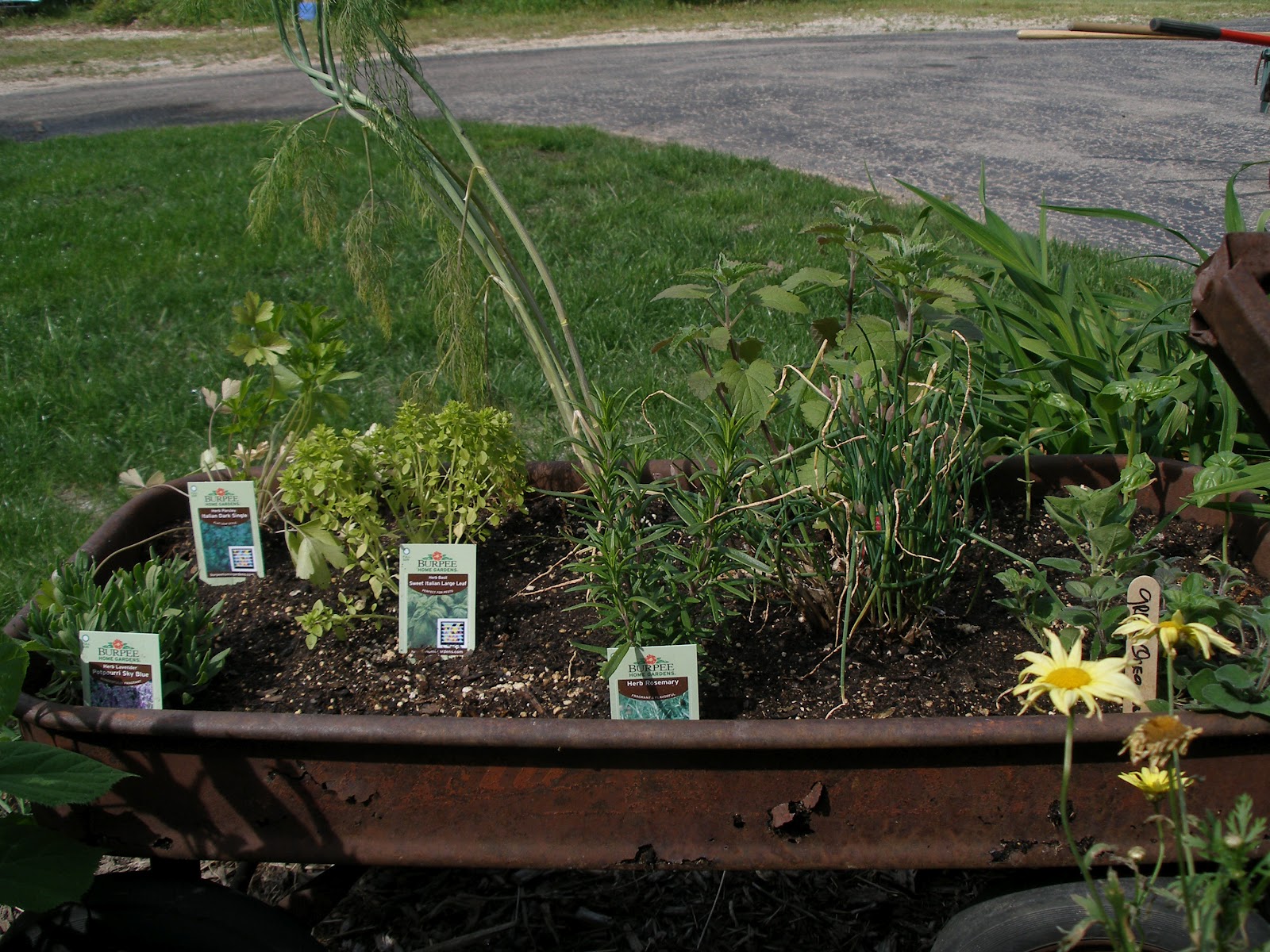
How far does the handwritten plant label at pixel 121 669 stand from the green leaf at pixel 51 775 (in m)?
0.21

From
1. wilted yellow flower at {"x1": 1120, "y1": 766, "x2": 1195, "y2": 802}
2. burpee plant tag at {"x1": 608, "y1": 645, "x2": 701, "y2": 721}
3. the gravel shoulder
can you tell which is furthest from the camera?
the gravel shoulder

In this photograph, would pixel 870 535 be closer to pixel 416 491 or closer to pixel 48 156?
pixel 416 491

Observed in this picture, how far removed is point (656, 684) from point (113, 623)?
0.75m

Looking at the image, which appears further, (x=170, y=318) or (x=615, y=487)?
(x=170, y=318)

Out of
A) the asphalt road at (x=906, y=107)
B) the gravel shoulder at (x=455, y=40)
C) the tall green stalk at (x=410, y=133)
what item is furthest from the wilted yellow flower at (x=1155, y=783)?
the gravel shoulder at (x=455, y=40)

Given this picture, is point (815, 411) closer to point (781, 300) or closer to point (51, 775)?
point (781, 300)

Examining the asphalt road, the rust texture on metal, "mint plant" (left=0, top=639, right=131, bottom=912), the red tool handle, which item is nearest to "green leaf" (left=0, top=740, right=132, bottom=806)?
"mint plant" (left=0, top=639, right=131, bottom=912)

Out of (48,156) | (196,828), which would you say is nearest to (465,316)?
(196,828)

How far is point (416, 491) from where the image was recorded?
1.69 metres

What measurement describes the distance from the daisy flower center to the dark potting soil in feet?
1.77

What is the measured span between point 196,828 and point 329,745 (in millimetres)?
221

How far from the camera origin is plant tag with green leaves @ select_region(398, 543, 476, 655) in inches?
60.1

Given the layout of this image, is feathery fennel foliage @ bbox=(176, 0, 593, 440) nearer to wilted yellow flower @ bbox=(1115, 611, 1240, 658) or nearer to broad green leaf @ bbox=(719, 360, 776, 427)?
broad green leaf @ bbox=(719, 360, 776, 427)

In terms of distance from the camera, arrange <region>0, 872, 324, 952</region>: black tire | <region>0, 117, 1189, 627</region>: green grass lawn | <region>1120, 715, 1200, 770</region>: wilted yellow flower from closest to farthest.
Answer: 1. <region>1120, 715, 1200, 770</region>: wilted yellow flower
2. <region>0, 872, 324, 952</region>: black tire
3. <region>0, 117, 1189, 627</region>: green grass lawn
